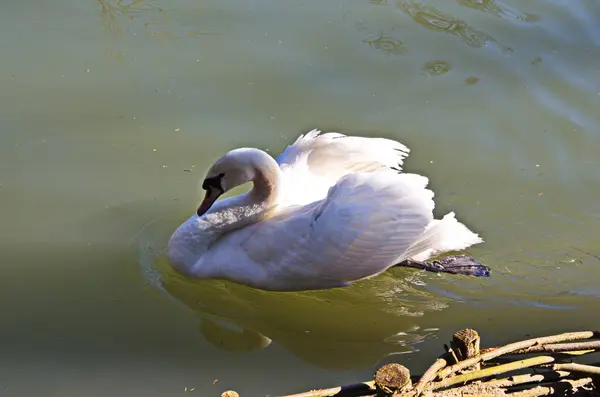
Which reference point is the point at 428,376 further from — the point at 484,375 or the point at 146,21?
the point at 146,21

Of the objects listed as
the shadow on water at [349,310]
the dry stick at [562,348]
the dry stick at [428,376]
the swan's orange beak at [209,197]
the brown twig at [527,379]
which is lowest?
the shadow on water at [349,310]

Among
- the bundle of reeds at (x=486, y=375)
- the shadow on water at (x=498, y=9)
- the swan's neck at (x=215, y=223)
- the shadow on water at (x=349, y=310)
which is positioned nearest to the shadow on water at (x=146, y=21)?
the shadow on water at (x=498, y=9)

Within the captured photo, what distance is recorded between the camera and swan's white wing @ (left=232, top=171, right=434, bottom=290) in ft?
13.7

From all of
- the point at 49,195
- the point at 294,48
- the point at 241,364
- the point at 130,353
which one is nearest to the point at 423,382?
the point at 241,364

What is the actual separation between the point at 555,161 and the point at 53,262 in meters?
3.33

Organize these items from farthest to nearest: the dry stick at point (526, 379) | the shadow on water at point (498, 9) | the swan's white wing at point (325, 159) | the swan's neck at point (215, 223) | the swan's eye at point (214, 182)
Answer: the shadow on water at point (498, 9), the swan's white wing at point (325, 159), the swan's neck at point (215, 223), the swan's eye at point (214, 182), the dry stick at point (526, 379)

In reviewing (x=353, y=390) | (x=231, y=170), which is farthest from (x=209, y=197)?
(x=353, y=390)

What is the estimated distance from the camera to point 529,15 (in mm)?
7426

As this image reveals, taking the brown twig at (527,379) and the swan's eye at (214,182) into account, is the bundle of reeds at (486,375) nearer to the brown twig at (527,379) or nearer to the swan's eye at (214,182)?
the brown twig at (527,379)

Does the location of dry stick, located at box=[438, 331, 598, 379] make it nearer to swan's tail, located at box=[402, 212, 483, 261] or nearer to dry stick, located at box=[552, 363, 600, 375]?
dry stick, located at box=[552, 363, 600, 375]

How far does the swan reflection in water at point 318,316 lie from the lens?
4.24 metres

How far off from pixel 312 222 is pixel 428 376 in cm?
120

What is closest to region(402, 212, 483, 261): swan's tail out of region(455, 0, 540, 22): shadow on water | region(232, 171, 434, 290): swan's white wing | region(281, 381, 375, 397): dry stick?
region(232, 171, 434, 290): swan's white wing

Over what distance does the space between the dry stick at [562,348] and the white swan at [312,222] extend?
0.90m
